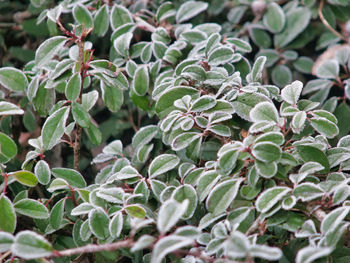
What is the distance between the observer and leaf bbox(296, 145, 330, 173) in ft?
3.09

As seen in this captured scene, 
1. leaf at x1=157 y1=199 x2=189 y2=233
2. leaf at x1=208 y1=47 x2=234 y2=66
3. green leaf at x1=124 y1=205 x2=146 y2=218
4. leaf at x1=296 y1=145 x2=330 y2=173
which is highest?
leaf at x1=208 y1=47 x2=234 y2=66

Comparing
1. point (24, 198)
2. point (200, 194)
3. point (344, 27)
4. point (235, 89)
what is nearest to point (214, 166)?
point (200, 194)

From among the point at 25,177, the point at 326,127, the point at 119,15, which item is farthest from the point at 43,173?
the point at 326,127

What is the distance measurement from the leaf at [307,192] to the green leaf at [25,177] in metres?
0.64

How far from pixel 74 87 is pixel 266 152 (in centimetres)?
52

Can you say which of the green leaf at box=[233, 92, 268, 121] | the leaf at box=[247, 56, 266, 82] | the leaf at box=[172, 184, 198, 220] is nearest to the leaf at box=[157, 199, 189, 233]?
the leaf at box=[172, 184, 198, 220]

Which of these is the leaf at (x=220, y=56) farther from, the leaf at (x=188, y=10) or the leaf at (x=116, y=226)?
the leaf at (x=116, y=226)

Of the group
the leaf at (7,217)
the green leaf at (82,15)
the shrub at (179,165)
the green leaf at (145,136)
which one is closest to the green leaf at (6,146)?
the shrub at (179,165)

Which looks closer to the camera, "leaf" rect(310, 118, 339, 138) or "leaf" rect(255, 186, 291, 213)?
"leaf" rect(255, 186, 291, 213)

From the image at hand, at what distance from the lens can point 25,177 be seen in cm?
101

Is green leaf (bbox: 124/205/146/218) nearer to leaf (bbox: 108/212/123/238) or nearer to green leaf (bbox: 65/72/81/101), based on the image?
leaf (bbox: 108/212/123/238)

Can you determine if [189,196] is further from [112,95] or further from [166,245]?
[112,95]

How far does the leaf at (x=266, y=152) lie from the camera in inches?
33.5

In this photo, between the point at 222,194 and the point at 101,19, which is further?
the point at 101,19
